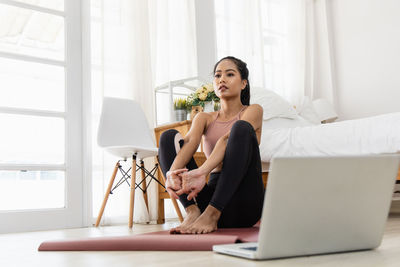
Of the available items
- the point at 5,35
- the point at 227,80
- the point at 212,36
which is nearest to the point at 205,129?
the point at 227,80

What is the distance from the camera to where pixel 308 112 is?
396 centimetres

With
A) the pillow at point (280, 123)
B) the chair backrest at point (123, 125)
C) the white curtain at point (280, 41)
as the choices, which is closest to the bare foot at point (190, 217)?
the chair backrest at point (123, 125)

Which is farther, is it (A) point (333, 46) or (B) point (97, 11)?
A: (A) point (333, 46)

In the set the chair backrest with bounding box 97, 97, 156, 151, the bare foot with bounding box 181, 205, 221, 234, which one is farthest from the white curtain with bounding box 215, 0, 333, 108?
the bare foot with bounding box 181, 205, 221, 234

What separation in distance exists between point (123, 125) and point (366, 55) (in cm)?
279

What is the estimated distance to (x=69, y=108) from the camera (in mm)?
2904

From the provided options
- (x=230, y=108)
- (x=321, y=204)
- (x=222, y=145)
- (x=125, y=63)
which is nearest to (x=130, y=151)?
(x=125, y=63)

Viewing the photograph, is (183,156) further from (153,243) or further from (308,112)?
(308,112)

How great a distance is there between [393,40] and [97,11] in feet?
9.29

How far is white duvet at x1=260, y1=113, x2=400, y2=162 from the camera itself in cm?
241

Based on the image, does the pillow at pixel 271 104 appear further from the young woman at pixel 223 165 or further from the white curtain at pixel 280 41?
the young woman at pixel 223 165

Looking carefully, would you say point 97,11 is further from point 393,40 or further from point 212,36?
point 393,40

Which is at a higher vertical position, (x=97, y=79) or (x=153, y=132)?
(x=97, y=79)

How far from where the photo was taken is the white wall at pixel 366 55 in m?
4.20
